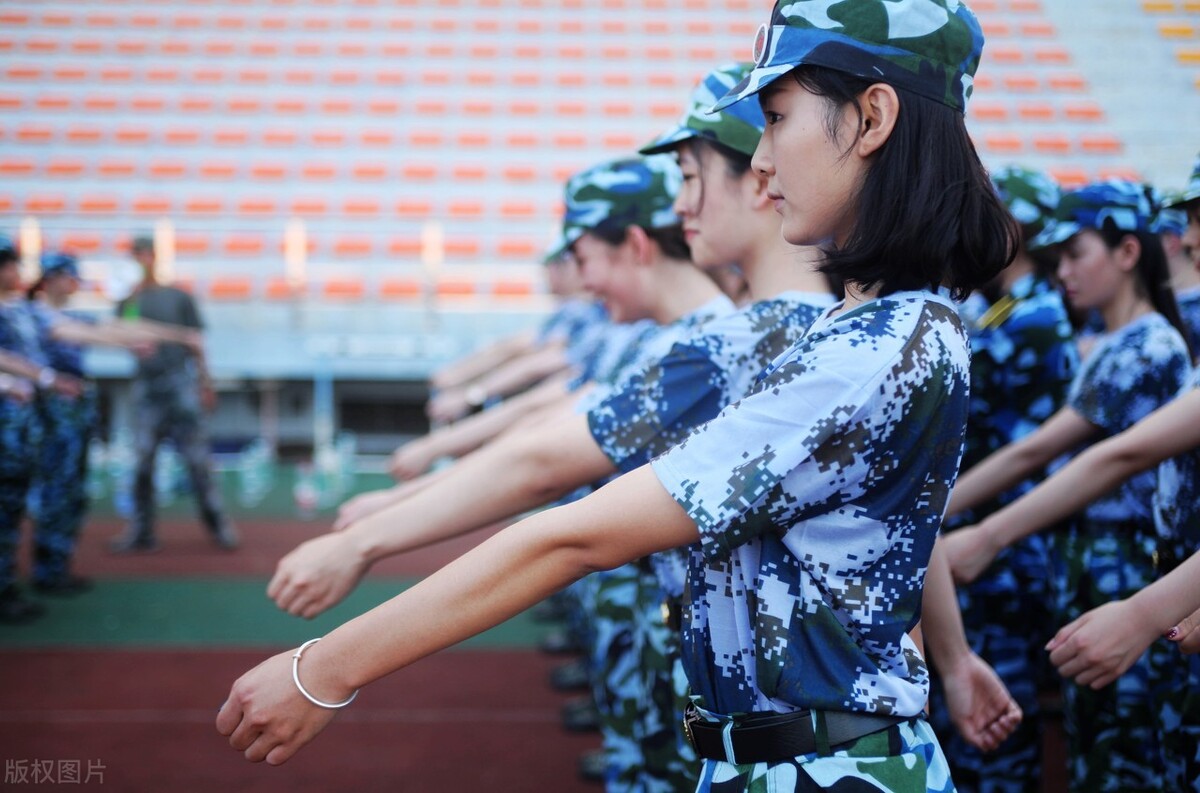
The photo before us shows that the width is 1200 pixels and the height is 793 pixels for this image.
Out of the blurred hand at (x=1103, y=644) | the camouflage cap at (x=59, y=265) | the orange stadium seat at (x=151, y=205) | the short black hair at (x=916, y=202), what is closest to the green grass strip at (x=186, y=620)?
the camouflage cap at (x=59, y=265)

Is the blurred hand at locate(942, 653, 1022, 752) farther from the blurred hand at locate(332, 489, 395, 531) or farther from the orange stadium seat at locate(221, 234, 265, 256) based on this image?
the orange stadium seat at locate(221, 234, 265, 256)

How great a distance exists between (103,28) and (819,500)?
19.0 meters

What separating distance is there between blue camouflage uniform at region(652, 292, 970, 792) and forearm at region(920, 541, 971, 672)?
0.36 meters

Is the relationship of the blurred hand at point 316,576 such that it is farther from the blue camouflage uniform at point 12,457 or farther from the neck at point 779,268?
the blue camouflage uniform at point 12,457

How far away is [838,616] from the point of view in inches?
44.2

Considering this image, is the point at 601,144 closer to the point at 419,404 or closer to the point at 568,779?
the point at 419,404

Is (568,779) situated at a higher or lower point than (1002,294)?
lower

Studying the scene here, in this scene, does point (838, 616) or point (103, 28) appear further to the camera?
point (103, 28)

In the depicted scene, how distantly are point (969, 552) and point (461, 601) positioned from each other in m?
1.25

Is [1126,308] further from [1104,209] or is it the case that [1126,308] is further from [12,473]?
[12,473]

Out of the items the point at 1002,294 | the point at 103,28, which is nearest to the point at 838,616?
the point at 1002,294

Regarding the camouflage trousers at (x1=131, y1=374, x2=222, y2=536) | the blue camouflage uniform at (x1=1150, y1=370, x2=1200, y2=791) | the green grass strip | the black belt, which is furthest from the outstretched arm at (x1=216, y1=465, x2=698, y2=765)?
the camouflage trousers at (x1=131, y1=374, x2=222, y2=536)

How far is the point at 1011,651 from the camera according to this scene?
2928 millimetres

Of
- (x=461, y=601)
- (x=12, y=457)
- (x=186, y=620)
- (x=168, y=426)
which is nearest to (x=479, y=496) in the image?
(x=461, y=601)
